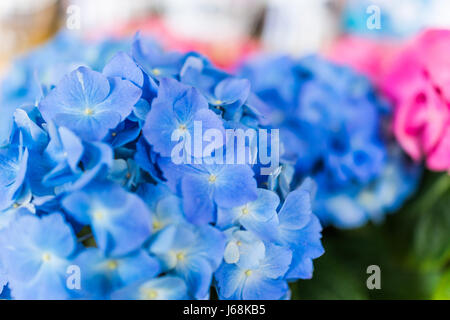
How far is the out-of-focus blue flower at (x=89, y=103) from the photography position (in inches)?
16.4

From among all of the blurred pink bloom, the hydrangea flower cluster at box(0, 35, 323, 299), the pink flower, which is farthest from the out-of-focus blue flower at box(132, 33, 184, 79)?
the blurred pink bloom

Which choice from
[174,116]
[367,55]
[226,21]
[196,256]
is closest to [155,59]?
[174,116]

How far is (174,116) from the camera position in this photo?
0.44 metres

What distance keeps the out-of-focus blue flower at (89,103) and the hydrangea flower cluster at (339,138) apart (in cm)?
32

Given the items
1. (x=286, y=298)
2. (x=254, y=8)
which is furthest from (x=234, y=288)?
(x=254, y=8)

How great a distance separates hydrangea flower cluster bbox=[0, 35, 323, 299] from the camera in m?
0.38

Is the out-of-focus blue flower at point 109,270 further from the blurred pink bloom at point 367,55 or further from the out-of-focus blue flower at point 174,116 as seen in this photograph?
the blurred pink bloom at point 367,55

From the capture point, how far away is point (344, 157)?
2.43 ft

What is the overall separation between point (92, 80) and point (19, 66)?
1.74 feet

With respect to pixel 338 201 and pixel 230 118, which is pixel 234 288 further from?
pixel 338 201

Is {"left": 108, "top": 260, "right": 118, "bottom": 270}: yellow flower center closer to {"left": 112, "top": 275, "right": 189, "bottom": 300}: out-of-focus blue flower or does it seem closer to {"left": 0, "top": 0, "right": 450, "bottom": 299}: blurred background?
{"left": 112, "top": 275, "right": 189, "bottom": 300}: out-of-focus blue flower

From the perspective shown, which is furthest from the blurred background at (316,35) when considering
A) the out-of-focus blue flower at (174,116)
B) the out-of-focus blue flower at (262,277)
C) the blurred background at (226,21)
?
the out-of-focus blue flower at (174,116)

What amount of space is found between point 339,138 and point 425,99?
5.4 inches

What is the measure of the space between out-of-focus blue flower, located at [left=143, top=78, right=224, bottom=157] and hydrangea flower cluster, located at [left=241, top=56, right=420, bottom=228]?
0.27 meters
